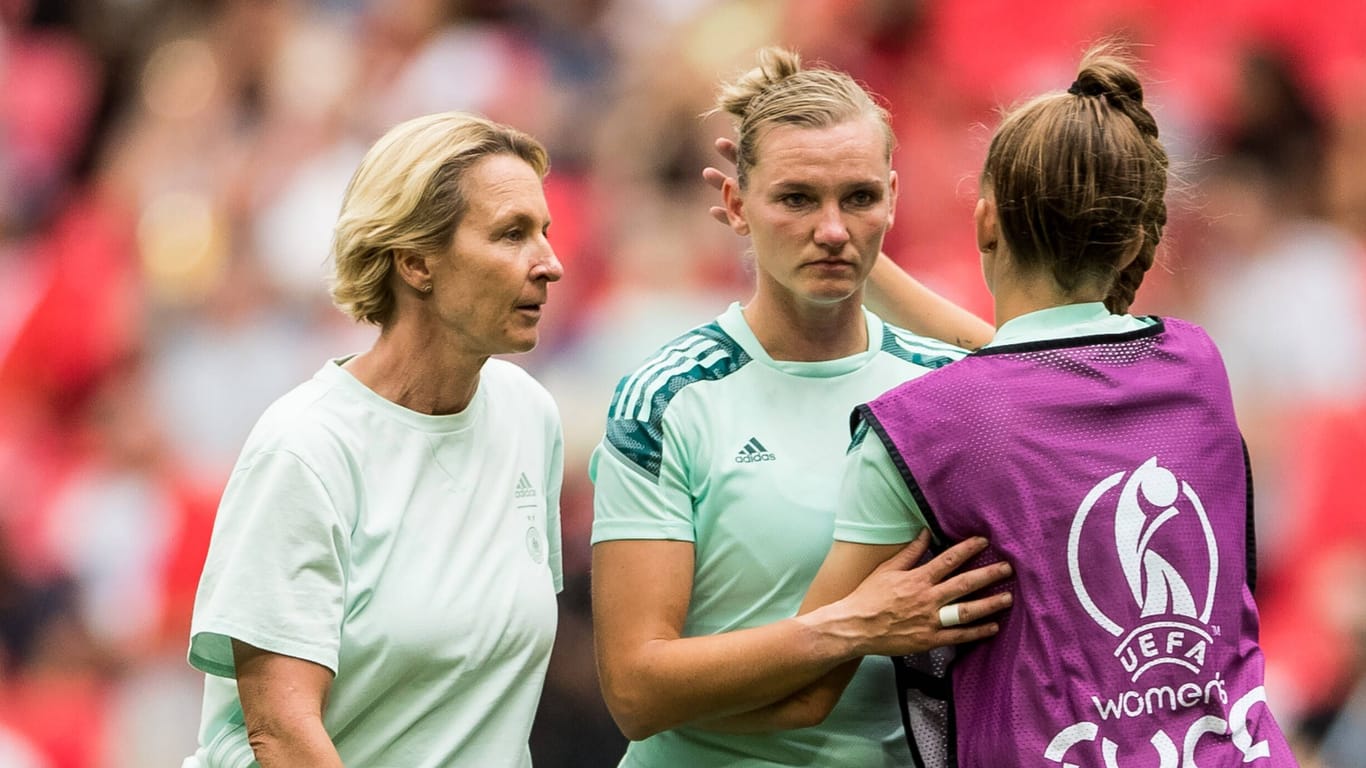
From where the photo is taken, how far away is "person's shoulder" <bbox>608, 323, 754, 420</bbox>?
9.91 ft

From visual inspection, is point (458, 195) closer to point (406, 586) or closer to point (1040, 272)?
point (406, 586)

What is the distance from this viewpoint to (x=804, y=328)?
3.10 m

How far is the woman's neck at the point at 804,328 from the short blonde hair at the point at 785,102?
221mm

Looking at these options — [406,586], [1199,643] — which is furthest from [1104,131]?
[406,586]

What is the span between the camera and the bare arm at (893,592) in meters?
2.51

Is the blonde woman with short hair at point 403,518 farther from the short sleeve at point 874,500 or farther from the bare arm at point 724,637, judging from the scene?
the short sleeve at point 874,500

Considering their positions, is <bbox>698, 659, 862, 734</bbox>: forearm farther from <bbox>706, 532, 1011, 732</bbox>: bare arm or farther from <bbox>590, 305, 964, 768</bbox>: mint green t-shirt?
<bbox>590, 305, 964, 768</bbox>: mint green t-shirt

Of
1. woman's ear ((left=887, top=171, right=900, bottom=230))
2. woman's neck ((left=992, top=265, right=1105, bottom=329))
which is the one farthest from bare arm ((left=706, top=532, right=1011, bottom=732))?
woman's ear ((left=887, top=171, right=900, bottom=230))

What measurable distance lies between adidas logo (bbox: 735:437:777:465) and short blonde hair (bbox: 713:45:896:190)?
1.46 ft

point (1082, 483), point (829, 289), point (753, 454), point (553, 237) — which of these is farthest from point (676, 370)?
point (553, 237)

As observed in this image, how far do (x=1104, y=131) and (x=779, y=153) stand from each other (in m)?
0.63

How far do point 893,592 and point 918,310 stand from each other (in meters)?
0.98

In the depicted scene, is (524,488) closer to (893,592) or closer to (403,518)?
(403,518)

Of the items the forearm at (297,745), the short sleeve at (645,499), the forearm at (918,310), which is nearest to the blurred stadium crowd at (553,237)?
the forearm at (918,310)
